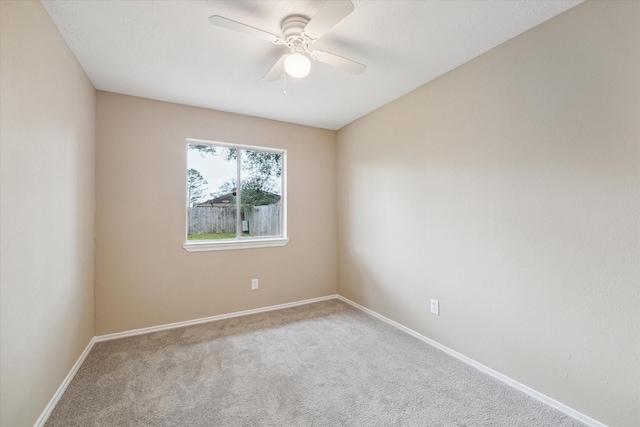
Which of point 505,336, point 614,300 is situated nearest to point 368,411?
point 505,336

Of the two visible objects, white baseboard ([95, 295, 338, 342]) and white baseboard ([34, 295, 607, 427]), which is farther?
white baseboard ([95, 295, 338, 342])

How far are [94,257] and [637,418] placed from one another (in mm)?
3997

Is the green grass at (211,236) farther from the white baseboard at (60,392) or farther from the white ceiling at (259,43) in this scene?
the white ceiling at (259,43)

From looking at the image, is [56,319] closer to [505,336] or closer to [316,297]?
[316,297]

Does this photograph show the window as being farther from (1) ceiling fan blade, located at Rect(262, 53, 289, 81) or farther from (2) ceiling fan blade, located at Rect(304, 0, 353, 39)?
(2) ceiling fan blade, located at Rect(304, 0, 353, 39)

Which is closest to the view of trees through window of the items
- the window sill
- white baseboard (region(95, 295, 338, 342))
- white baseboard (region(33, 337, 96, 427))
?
the window sill

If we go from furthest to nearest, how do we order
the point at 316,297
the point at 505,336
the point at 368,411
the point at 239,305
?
the point at 316,297
the point at 239,305
the point at 505,336
the point at 368,411

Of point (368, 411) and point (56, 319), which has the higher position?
point (56, 319)

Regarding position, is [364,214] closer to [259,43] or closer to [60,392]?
[259,43]

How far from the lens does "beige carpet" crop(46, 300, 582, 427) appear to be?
1604 millimetres

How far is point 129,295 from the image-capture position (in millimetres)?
2703

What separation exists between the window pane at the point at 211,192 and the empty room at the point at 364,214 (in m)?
→ 0.02

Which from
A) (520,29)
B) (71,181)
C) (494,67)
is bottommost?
(71,181)

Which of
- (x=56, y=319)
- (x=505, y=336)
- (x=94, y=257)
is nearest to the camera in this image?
(x=56, y=319)
